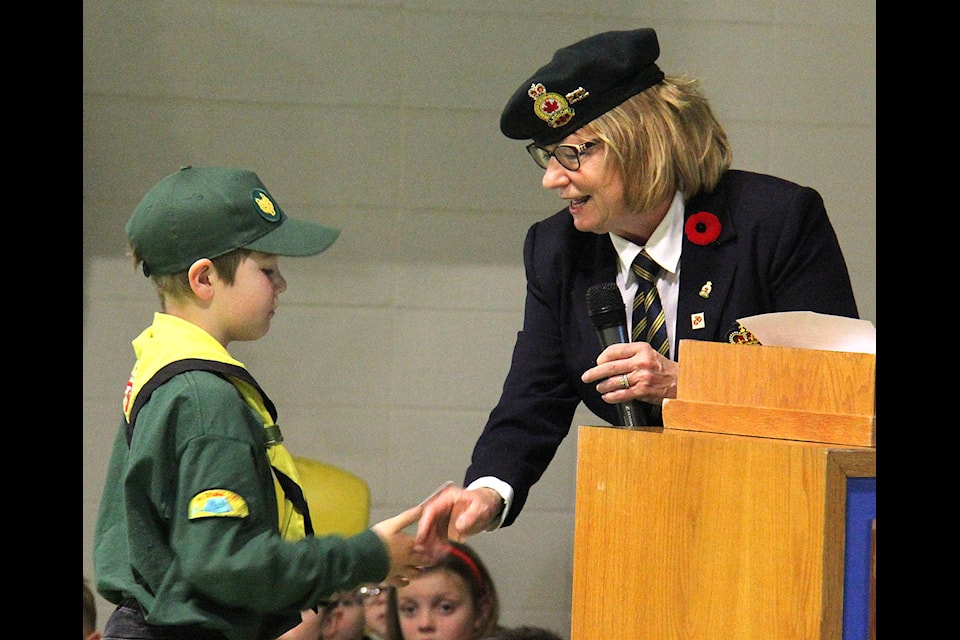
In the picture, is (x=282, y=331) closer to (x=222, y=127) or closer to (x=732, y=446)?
(x=222, y=127)

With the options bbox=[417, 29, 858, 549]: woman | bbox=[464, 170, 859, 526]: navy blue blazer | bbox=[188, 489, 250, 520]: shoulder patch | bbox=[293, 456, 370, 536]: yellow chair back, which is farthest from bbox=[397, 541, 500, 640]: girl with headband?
bbox=[188, 489, 250, 520]: shoulder patch

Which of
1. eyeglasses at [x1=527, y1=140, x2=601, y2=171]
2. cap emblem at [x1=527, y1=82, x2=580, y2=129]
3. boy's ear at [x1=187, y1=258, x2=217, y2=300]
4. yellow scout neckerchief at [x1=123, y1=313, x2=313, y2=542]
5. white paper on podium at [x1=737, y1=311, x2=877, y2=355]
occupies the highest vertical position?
cap emblem at [x1=527, y1=82, x2=580, y2=129]

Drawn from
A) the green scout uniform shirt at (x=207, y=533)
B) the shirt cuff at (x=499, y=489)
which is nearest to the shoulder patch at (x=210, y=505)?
the green scout uniform shirt at (x=207, y=533)

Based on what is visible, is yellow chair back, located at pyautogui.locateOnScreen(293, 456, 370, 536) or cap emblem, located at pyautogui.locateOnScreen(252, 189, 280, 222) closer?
cap emblem, located at pyautogui.locateOnScreen(252, 189, 280, 222)

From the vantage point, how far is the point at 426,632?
3.08 meters

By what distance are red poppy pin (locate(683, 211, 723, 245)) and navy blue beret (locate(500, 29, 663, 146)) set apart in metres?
0.25

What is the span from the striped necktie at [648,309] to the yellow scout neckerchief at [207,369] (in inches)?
26.5

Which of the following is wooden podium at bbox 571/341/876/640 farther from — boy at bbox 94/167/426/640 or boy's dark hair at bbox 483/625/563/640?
boy's dark hair at bbox 483/625/563/640

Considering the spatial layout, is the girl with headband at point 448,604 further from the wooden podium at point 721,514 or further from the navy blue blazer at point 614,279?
the wooden podium at point 721,514

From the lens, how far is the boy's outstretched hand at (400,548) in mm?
1764

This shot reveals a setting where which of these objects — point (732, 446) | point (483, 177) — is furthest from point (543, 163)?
point (483, 177)

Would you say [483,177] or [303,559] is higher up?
[483,177]

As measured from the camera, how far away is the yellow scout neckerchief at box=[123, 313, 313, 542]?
1683mm

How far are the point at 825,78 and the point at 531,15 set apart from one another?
3.07 feet
